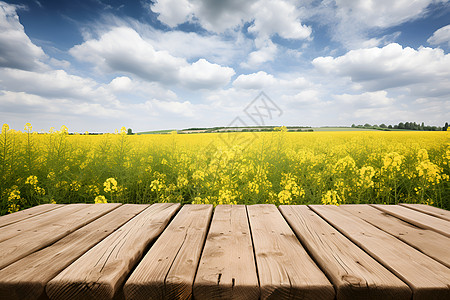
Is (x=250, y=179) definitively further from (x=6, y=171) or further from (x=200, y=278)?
(x=6, y=171)

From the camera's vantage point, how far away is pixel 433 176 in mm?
3945

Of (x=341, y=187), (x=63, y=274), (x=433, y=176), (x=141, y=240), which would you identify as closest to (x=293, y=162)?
(x=341, y=187)

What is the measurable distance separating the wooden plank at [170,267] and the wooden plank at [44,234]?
576mm

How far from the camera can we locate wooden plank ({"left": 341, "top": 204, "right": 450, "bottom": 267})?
112 cm

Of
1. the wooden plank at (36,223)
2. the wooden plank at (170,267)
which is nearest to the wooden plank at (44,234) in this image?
the wooden plank at (36,223)

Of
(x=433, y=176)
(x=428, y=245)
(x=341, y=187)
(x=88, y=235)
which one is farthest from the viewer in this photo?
(x=341, y=187)

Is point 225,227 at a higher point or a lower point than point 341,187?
higher

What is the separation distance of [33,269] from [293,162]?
539 cm

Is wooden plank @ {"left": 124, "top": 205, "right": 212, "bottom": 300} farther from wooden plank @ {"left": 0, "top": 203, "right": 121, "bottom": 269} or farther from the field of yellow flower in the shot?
the field of yellow flower

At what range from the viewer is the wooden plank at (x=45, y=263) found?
88 cm

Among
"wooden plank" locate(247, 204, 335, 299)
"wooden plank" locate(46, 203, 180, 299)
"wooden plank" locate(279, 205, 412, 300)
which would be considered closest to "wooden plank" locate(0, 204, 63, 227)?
"wooden plank" locate(46, 203, 180, 299)

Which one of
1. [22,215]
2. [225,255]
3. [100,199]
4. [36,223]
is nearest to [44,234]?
[36,223]

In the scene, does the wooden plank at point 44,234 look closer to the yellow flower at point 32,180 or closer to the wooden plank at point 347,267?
the wooden plank at point 347,267

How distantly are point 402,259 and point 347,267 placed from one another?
0.29 meters
